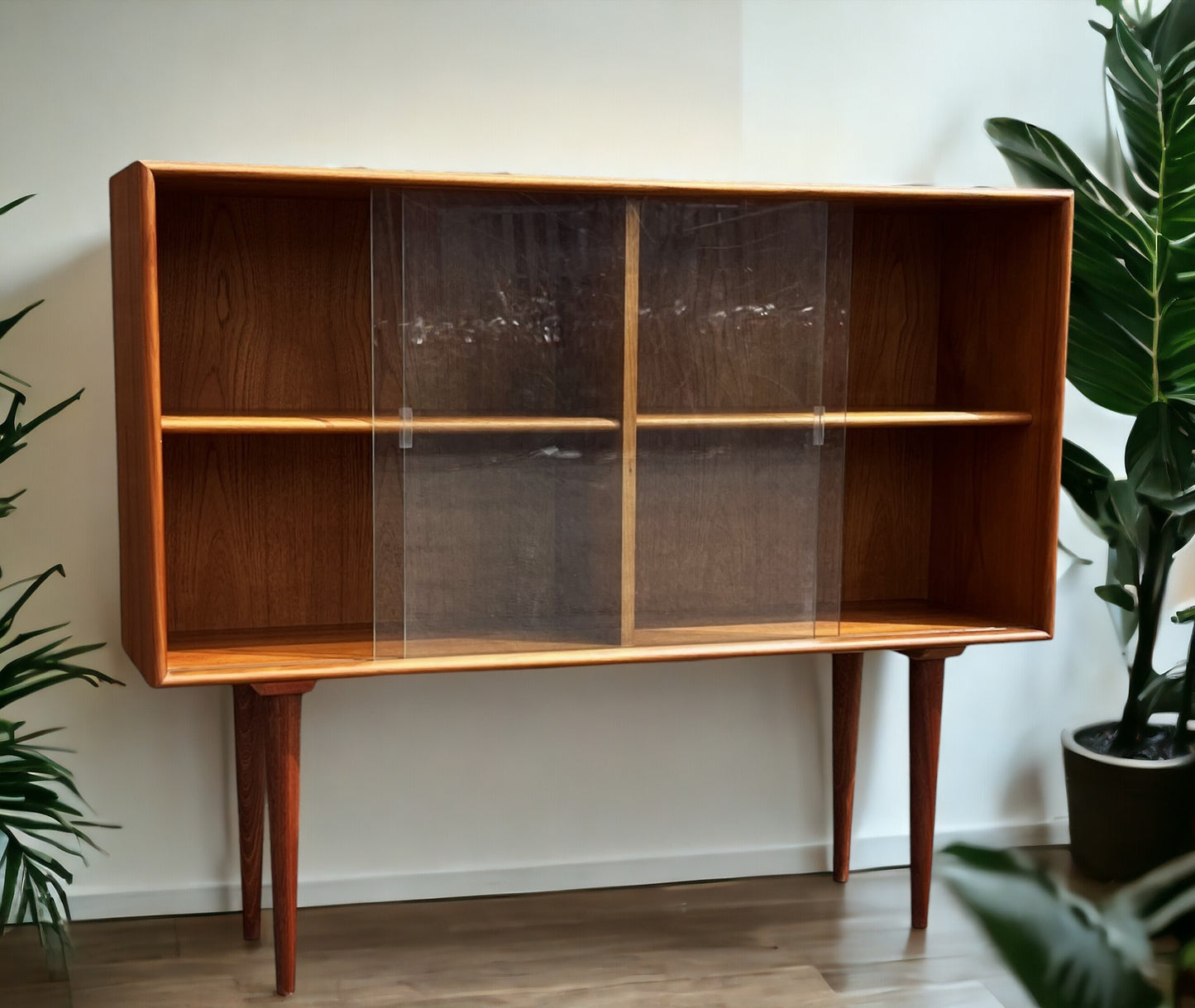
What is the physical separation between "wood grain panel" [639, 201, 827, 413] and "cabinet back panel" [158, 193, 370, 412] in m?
0.62

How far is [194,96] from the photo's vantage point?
7.51ft

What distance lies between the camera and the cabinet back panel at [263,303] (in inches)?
88.5

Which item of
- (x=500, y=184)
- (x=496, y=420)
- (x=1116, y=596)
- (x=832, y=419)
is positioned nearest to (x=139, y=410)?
(x=496, y=420)

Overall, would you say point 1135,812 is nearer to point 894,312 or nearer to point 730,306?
point 894,312

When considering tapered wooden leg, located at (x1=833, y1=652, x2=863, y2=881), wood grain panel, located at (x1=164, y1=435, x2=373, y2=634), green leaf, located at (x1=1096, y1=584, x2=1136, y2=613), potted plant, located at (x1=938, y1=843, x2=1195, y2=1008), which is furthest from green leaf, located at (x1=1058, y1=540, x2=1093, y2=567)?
potted plant, located at (x1=938, y1=843, x2=1195, y2=1008)

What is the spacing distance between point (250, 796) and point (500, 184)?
1264 mm

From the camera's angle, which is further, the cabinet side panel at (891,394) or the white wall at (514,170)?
the cabinet side panel at (891,394)

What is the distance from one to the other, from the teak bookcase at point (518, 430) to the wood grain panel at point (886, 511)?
135mm

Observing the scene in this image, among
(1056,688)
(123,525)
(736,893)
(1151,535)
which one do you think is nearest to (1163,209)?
(1151,535)

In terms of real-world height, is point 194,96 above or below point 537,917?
above

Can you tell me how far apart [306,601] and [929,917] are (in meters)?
1.43

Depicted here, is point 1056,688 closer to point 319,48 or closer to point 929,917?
point 929,917

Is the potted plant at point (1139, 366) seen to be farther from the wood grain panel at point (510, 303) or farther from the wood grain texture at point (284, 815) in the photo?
the wood grain texture at point (284, 815)

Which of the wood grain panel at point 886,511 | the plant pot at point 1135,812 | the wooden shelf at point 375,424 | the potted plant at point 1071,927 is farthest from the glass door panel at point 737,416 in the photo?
the potted plant at point 1071,927
